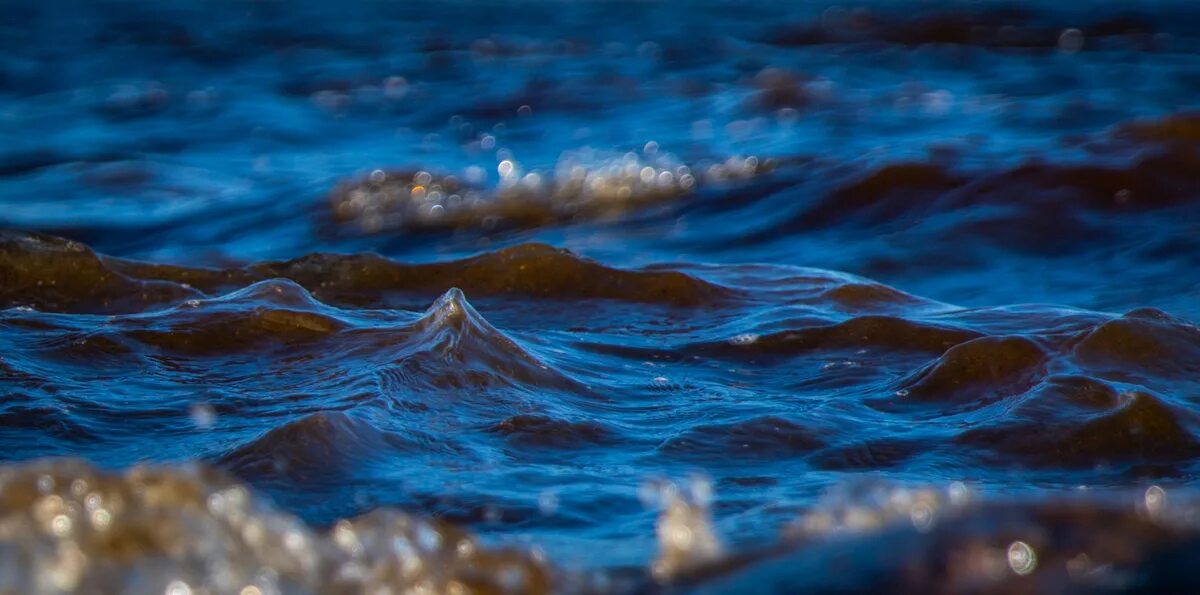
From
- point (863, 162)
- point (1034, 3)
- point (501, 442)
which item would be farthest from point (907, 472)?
point (1034, 3)

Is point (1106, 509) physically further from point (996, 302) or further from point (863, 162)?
point (863, 162)

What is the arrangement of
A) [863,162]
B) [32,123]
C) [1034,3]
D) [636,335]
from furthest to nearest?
1. [1034,3]
2. [32,123]
3. [863,162]
4. [636,335]

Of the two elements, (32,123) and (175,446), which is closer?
(175,446)

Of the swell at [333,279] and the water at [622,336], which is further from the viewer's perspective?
the swell at [333,279]

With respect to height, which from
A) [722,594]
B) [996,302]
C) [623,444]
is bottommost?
[996,302]

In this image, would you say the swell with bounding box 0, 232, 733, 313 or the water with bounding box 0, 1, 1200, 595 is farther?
the swell with bounding box 0, 232, 733, 313

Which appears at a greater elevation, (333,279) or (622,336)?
(333,279)

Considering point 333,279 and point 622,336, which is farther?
point 333,279

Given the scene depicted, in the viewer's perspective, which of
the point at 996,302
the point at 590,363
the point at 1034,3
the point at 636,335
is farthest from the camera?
the point at 1034,3
